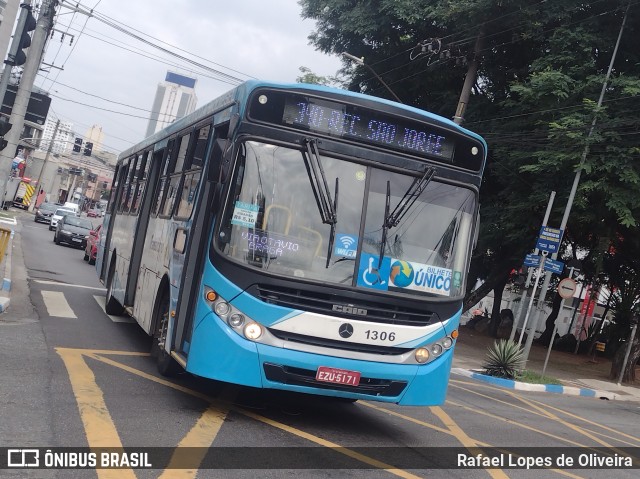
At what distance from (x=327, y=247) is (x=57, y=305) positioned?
883 cm

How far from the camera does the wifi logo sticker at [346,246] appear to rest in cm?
728

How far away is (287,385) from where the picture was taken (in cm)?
717

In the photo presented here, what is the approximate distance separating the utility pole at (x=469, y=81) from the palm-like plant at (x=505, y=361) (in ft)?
21.9

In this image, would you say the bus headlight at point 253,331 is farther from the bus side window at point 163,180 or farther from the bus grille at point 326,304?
the bus side window at point 163,180

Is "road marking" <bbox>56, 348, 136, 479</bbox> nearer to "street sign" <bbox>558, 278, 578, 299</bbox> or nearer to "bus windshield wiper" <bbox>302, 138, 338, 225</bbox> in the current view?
"bus windshield wiper" <bbox>302, 138, 338, 225</bbox>

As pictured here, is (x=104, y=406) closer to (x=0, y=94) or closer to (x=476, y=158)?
(x=476, y=158)

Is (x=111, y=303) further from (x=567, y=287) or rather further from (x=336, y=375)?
(x=567, y=287)

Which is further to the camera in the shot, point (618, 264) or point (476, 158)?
point (618, 264)

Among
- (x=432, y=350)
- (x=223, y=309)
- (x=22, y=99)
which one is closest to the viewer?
(x=223, y=309)

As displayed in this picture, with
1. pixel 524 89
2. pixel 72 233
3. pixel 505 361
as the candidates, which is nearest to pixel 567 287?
pixel 505 361

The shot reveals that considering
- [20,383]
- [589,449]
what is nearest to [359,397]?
[20,383]

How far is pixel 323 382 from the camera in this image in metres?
7.18

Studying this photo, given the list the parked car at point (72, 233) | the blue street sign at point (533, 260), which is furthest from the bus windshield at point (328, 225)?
the parked car at point (72, 233)

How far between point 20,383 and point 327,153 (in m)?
3.80
